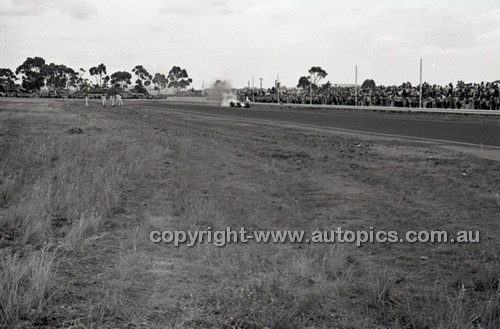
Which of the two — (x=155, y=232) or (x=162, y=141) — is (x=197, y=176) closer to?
(x=155, y=232)

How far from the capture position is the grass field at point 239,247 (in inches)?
197

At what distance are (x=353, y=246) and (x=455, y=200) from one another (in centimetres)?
398

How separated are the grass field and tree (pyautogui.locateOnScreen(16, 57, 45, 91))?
174m

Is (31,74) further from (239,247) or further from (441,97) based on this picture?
(239,247)

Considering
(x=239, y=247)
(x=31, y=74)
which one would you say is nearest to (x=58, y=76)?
(x=31, y=74)

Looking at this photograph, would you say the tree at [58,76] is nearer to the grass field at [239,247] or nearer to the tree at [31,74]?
the tree at [31,74]

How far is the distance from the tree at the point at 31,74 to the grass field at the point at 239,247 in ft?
572

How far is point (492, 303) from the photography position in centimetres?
525

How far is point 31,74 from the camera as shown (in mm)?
176625

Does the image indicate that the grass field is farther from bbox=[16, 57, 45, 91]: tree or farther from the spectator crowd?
bbox=[16, 57, 45, 91]: tree

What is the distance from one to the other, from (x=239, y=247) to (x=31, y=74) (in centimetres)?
18695

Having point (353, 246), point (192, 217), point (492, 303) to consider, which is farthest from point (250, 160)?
point (492, 303)

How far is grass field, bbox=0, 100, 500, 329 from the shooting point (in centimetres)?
500

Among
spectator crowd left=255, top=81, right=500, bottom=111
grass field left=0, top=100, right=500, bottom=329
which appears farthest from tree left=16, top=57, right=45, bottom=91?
grass field left=0, top=100, right=500, bottom=329
